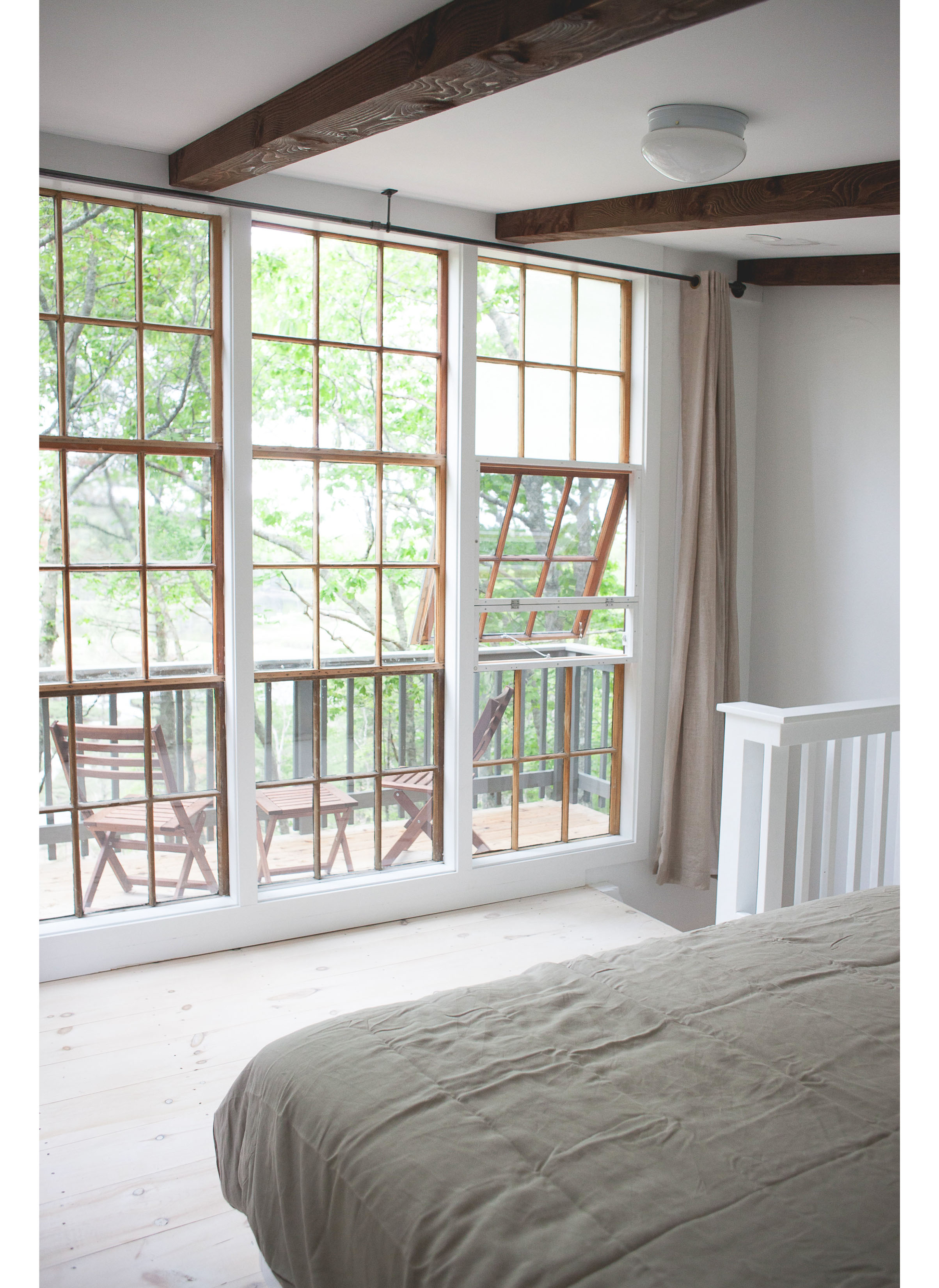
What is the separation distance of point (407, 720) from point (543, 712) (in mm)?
685

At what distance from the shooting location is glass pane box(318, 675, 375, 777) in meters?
3.79

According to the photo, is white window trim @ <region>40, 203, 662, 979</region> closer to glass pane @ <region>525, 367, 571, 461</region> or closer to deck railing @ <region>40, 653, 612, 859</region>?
deck railing @ <region>40, 653, 612, 859</region>

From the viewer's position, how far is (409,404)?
3.89 metres

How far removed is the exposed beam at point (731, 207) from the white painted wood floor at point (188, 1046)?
2.48m

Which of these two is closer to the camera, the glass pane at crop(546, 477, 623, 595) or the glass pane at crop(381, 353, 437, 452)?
the glass pane at crop(381, 353, 437, 452)

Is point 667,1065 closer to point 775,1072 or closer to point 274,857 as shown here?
point 775,1072

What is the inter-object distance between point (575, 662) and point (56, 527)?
221cm

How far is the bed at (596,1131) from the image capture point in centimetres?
99

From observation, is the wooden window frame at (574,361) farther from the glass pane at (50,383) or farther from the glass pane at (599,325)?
the glass pane at (50,383)

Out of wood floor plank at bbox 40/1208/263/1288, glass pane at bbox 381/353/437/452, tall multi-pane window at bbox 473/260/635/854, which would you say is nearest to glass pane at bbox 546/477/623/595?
tall multi-pane window at bbox 473/260/635/854

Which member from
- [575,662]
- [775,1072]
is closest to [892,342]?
[575,662]

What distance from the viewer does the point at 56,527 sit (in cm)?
328

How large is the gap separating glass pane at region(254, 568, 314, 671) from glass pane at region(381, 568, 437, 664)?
0.32 m

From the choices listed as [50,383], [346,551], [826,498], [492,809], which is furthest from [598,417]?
[50,383]
